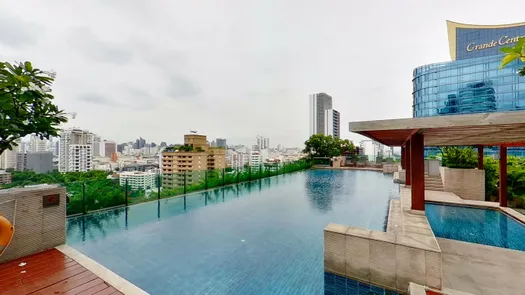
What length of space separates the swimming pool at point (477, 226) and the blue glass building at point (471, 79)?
40535 mm

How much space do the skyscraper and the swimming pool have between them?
7776cm

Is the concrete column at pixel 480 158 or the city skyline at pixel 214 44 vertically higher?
the city skyline at pixel 214 44

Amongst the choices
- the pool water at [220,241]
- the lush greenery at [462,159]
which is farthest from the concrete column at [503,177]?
the pool water at [220,241]

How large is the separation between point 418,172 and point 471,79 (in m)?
52.5

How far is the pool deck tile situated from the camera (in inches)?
115

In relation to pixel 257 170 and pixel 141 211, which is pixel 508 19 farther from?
pixel 141 211

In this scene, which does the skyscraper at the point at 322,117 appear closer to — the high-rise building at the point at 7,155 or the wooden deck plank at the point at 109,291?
the high-rise building at the point at 7,155

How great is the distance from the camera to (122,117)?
2466 centimetres

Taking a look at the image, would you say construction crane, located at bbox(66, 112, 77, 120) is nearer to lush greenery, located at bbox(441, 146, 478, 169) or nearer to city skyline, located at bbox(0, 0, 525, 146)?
city skyline, located at bbox(0, 0, 525, 146)

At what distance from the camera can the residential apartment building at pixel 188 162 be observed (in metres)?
9.47

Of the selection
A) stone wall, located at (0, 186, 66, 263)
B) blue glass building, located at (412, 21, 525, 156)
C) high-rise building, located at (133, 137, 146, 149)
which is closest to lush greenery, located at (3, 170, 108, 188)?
stone wall, located at (0, 186, 66, 263)

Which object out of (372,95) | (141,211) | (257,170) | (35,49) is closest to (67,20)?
(35,49)

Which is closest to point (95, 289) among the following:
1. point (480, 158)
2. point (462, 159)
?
point (480, 158)

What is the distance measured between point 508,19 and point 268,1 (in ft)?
219
